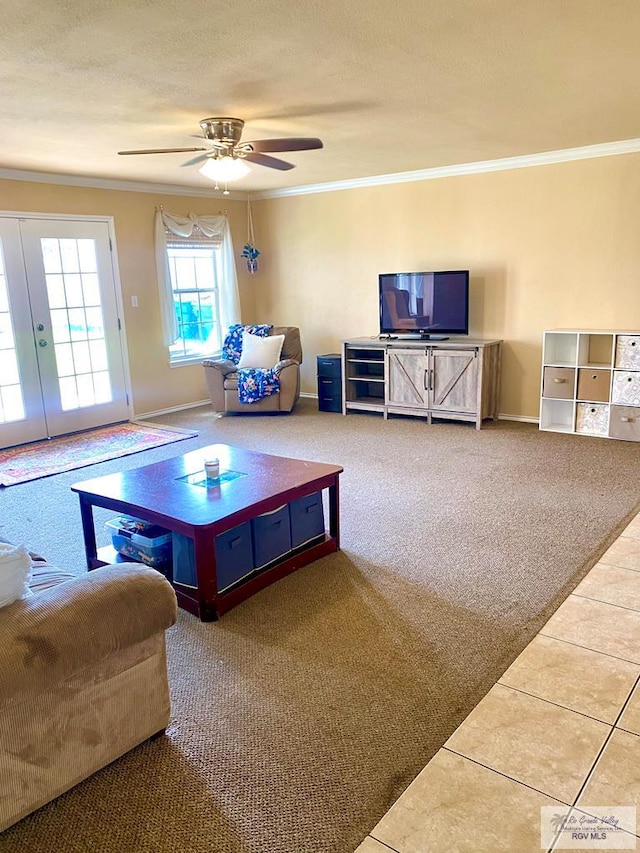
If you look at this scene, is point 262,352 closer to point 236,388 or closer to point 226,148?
point 236,388

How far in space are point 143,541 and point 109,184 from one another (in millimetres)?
4596

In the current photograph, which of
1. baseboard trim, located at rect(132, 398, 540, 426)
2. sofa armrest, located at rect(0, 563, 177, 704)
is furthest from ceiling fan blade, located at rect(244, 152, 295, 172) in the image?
baseboard trim, located at rect(132, 398, 540, 426)

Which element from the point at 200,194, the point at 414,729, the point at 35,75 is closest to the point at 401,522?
the point at 414,729

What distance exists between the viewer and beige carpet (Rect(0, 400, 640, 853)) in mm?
1744

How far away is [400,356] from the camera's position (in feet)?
20.9

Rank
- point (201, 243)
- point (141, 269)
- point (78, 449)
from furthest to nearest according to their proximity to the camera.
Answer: point (201, 243) → point (141, 269) → point (78, 449)

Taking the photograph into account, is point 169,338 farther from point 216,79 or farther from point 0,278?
point 216,79

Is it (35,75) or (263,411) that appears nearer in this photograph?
(35,75)

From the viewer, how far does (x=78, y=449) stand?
18.5ft

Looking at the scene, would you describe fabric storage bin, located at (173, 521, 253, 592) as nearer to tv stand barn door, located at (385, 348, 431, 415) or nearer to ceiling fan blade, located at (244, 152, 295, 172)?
ceiling fan blade, located at (244, 152, 295, 172)

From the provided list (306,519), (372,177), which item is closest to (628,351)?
(372,177)

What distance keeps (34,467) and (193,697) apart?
3.46m

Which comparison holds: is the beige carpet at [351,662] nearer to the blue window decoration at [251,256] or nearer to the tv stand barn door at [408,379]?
Result: the tv stand barn door at [408,379]

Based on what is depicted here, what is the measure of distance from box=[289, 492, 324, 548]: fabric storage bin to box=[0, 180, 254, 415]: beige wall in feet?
13.5
